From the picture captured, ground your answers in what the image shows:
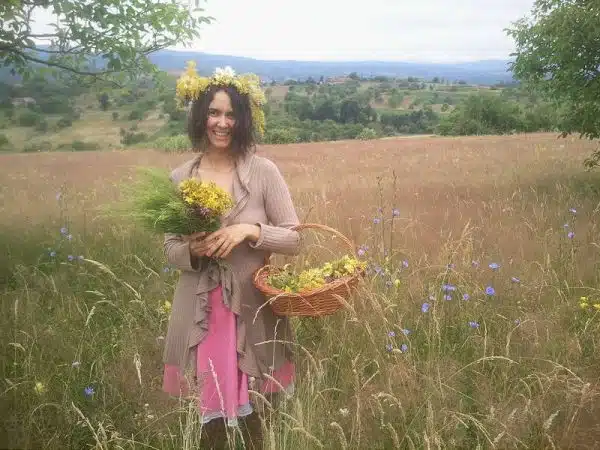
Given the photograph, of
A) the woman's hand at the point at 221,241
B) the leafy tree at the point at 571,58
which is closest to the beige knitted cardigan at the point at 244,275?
→ the woman's hand at the point at 221,241

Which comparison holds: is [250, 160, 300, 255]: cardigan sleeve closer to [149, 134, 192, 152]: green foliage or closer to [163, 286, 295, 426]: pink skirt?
[163, 286, 295, 426]: pink skirt

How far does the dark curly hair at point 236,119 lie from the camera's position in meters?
2.61

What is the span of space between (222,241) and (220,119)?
663mm

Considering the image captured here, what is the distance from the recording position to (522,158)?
11.5 m

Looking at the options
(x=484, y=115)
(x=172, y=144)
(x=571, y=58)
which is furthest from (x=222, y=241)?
(x=484, y=115)

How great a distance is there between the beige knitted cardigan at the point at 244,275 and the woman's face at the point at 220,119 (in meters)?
0.17

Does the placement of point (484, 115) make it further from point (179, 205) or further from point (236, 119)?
point (179, 205)

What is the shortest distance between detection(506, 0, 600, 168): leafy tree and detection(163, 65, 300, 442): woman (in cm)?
593

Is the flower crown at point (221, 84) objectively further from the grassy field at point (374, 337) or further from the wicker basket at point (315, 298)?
the grassy field at point (374, 337)

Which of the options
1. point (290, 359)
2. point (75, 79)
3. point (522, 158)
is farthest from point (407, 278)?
point (522, 158)

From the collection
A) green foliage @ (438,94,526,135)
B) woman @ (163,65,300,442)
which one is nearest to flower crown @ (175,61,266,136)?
woman @ (163,65,300,442)

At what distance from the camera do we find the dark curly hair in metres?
2.61

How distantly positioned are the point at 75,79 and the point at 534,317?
4.96 metres

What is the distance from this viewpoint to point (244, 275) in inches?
102
